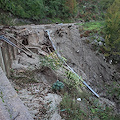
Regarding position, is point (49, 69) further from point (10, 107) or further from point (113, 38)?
point (113, 38)

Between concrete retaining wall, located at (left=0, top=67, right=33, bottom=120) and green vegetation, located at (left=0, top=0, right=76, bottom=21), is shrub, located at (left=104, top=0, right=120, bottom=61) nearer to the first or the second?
green vegetation, located at (left=0, top=0, right=76, bottom=21)

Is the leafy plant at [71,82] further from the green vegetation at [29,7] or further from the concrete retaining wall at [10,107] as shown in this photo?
the green vegetation at [29,7]

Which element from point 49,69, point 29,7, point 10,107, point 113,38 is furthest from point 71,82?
point 29,7

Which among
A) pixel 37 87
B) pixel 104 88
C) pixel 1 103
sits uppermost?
pixel 1 103

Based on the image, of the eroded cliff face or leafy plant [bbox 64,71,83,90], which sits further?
leafy plant [bbox 64,71,83,90]

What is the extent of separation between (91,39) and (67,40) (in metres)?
3.07

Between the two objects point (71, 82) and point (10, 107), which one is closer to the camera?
point (10, 107)

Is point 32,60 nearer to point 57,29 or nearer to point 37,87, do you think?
point 37,87

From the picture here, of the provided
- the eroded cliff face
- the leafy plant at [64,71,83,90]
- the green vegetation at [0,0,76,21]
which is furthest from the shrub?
the green vegetation at [0,0,76,21]

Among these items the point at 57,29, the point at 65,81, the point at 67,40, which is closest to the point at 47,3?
the point at 57,29

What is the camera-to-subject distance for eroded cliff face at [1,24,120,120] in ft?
14.2

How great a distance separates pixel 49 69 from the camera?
271 inches

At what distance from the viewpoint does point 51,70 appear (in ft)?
22.4

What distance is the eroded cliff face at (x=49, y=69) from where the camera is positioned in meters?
4.32
